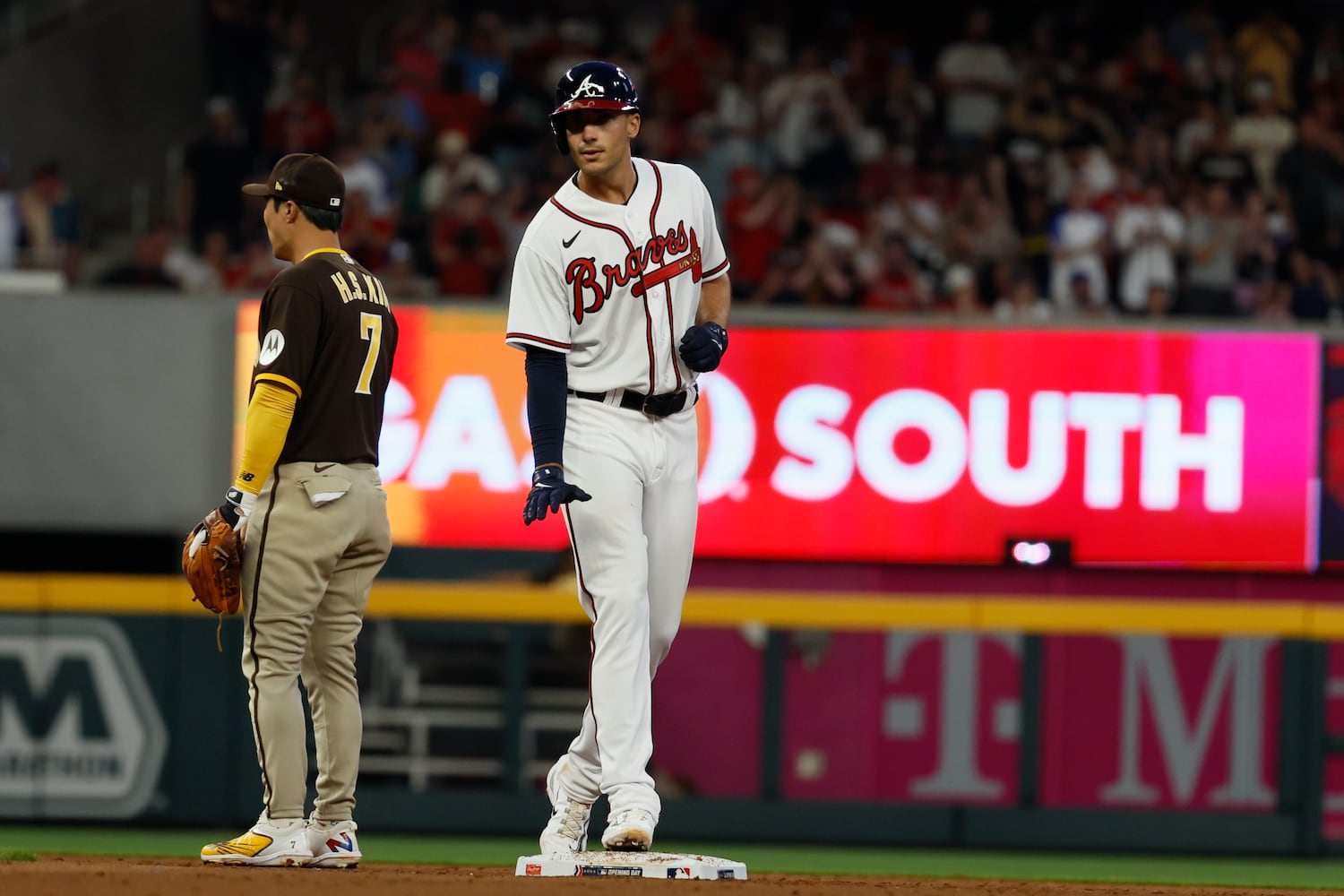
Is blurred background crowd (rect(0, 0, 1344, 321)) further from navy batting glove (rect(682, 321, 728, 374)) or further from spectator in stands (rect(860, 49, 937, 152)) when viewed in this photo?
navy batting glove (rect(682, 321, 728, 374))

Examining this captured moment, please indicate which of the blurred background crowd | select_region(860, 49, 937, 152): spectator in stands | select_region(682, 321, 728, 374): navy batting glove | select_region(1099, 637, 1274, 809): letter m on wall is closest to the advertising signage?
Result: the blurred background crowd

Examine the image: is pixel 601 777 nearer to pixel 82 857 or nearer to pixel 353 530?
pixel 353 530

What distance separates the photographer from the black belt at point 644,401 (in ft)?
15.6

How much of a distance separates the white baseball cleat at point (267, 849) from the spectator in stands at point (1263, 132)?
8398mm

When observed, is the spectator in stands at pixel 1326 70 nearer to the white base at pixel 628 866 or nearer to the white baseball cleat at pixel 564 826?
the white baseball cleat at pixel 564 826

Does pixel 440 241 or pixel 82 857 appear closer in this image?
pixel 82 857

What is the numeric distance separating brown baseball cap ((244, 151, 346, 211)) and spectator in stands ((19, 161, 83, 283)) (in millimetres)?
5549

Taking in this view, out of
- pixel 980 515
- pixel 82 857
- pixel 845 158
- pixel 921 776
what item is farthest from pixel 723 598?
pixel 845 158

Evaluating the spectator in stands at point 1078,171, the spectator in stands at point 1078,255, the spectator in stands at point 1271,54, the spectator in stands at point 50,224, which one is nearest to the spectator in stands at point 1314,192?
the spectator in stands at point 1271,54

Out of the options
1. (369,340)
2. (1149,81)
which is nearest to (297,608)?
(369,340)

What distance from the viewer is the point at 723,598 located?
8383mm

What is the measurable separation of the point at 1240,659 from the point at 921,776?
4.69 feet

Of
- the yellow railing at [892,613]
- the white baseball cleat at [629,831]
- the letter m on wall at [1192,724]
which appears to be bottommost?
the letter m on wall at [1192,724]

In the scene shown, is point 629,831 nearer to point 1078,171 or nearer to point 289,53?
point 1078,171
